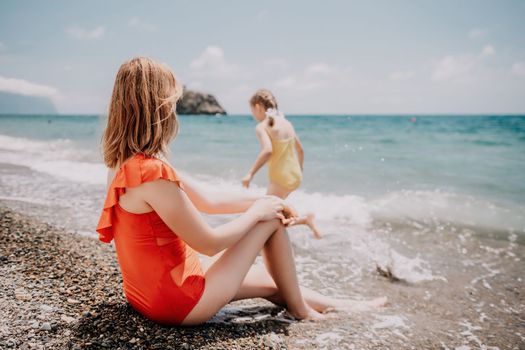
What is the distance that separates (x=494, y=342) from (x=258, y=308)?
2166 millimetres

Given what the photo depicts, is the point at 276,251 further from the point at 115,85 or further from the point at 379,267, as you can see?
the point at 379,267

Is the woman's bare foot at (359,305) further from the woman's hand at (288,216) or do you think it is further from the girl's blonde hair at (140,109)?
the girl's blonde hair at (140,109)

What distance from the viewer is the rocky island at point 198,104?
80.5 metres

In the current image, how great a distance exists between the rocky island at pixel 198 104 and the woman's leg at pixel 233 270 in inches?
3149

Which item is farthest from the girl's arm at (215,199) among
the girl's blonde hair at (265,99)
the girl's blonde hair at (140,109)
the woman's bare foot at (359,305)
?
the girl's blonde hair at (265,99)

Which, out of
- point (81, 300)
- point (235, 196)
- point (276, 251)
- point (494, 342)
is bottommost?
point (494, 342)

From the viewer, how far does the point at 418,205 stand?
8570 millimetres

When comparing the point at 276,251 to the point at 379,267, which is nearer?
the point at 276,251

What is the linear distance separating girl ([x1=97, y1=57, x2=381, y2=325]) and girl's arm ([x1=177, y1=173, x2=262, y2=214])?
0.08 ft

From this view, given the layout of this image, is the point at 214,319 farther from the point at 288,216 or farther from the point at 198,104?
the point at 198,104

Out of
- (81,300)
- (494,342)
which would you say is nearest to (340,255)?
(494,342)

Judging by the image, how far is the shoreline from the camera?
2.47 metres

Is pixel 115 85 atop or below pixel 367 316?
atop

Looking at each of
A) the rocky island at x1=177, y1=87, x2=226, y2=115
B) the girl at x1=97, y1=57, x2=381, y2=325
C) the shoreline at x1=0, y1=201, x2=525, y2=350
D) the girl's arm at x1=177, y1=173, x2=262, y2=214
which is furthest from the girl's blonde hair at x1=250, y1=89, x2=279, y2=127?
the rocky island at x1=177, y1=87, x2=226, y2=115
